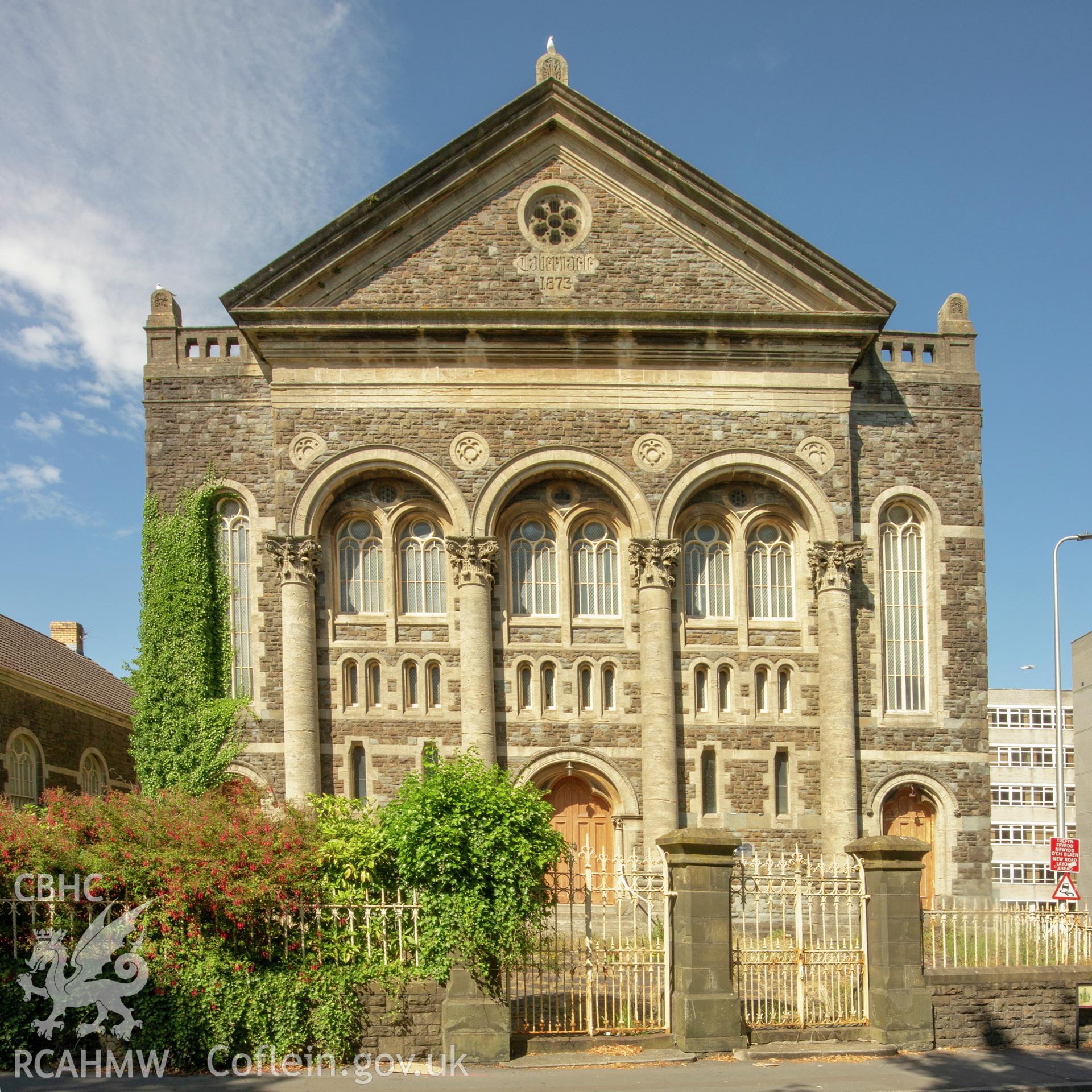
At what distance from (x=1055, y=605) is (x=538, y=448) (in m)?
12.0

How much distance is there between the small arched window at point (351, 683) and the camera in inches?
956

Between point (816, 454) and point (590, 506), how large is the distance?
16.1 ft

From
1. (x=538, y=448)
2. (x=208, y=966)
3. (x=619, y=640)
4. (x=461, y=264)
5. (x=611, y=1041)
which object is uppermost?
(x=461, y=264)

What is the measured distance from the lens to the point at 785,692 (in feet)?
82.4

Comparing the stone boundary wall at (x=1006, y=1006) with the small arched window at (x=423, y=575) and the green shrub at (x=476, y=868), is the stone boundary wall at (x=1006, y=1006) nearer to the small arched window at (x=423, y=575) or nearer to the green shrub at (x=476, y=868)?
the green shrub at (x=476, y=868)

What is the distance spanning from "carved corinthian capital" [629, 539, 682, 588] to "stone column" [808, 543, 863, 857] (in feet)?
10.1

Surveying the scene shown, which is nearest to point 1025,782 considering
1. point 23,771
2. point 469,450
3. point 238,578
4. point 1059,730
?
point 1059,730

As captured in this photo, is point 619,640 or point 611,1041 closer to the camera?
point 611,1041

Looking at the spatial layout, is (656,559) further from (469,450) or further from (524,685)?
(469,450)

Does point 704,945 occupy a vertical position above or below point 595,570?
below

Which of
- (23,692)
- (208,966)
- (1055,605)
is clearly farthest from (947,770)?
(23,692)

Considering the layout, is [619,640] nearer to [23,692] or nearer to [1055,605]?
[1055,605]

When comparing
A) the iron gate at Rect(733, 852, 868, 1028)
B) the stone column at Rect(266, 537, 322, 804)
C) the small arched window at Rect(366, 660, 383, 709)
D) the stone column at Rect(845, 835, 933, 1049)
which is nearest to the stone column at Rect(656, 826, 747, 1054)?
the iron gate at Rect(733, 852, 868, 1028)

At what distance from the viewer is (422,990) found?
14523mm
